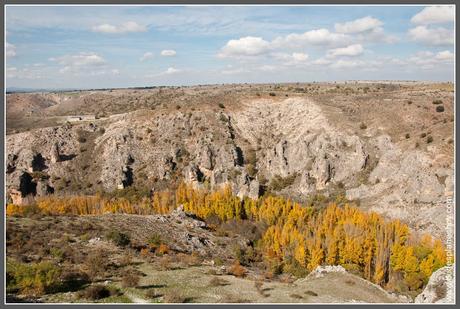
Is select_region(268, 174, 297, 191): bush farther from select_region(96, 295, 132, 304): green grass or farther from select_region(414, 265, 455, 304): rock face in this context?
select_region(96, 295, 132, 304): green grass

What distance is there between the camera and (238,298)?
26.5 m

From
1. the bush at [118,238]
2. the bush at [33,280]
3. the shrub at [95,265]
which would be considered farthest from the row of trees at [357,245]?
the bush at [33,280]

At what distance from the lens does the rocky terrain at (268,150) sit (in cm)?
6078

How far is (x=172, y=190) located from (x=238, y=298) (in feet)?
146

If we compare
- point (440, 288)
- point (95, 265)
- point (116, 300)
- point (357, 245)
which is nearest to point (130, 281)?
point (116, 300)

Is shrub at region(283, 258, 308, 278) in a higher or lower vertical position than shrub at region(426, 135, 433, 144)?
lower

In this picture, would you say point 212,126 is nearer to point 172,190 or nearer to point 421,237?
point 172,190

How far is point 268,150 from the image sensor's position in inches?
3073

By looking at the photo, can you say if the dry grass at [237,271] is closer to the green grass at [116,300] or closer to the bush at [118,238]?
the bush at [118,238]

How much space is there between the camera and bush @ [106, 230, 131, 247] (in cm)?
3772

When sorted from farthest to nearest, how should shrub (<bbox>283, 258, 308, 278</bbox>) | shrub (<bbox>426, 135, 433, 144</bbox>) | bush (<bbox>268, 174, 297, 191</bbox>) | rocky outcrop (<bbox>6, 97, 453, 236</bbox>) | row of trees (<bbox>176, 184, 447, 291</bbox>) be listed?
1. bush (<bbox>268, 174, 297, 191</bbox>)
2. shrub (<bbox>426, 135, 433, 144</bbox>)
3. rocky outcrop (<bbox>6, 97, 453, 236</bbox>)
4. row of trees (<bbox>176, 184, 447, 291</bbox>)
5. shrub (<bbox>283, 258, 308, 278</bbox>)

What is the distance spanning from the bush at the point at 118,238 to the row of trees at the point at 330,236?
926 cm

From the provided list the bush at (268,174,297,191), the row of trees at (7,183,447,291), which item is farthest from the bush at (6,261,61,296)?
the bush at (268,174,297,191)

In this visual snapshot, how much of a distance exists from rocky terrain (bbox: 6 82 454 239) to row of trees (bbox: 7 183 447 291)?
566 cm
